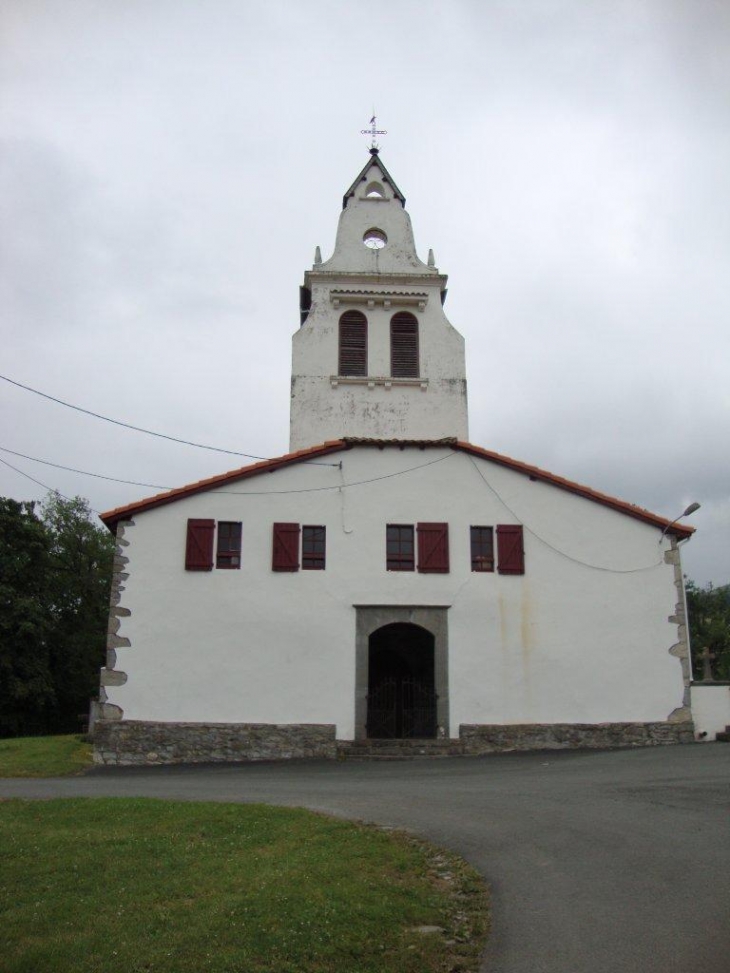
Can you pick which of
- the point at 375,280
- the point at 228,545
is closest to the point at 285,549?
the point at 228,545

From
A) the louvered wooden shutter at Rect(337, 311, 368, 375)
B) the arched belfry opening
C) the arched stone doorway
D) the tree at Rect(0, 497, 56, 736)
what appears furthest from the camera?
the tree at Rect(0, 497, 56, 736)

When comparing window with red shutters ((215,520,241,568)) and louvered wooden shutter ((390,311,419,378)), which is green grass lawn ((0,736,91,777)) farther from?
louvered wooden shutter ((390,311,419,378))

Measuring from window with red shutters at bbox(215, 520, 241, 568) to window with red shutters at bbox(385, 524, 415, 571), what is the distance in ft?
11.8

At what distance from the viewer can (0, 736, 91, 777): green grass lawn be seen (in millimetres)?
16547

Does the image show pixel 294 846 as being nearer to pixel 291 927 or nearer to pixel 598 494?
pixel 291 927

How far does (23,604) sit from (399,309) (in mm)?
20621

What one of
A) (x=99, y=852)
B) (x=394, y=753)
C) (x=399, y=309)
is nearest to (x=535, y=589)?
(x=394, y=753)

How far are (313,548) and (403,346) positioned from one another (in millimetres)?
9697

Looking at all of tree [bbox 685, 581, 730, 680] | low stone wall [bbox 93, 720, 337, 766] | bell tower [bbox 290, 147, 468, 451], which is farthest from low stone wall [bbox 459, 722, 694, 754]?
tree [bbox 685, 581, 730, 680]

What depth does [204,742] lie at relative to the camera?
18141mm

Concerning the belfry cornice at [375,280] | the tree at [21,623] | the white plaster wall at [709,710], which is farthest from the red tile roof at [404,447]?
the tree at [21,623]

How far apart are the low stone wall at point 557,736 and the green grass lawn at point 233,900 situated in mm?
10004

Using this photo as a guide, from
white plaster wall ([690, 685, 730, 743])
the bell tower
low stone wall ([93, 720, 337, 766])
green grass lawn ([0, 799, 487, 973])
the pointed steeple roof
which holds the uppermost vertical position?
the pointed steeple roof

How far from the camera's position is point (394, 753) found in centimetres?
1806
